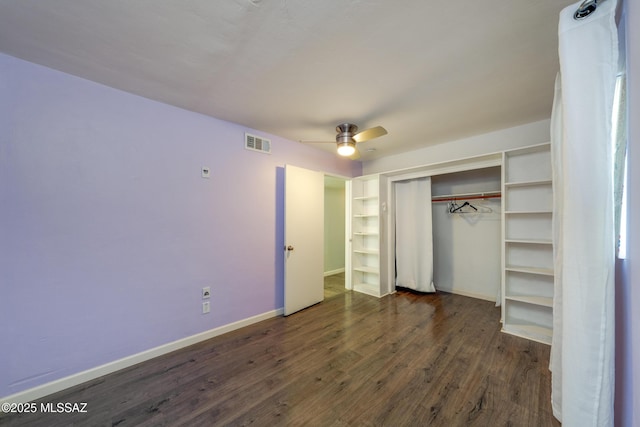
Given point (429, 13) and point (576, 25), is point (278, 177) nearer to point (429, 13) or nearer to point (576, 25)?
point (429, 13)

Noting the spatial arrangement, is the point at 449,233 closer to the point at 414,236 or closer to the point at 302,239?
the point at 414,236

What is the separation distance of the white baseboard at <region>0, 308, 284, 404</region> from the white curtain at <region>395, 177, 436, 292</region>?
283 centimetres

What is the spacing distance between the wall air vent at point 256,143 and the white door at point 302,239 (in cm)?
37

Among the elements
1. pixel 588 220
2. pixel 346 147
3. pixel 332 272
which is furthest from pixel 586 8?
pixel 332 272

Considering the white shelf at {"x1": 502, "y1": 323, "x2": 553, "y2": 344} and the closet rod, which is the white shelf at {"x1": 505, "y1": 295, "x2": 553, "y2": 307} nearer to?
the white shelf at {"x1": 502, "y1": 323, "x2": 553, "y2": 344}

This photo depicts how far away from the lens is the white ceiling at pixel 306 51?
4.33 feet

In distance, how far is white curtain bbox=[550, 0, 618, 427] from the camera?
891 mm

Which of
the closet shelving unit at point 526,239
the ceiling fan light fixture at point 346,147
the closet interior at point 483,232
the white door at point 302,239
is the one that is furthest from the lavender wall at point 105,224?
the closet shelving unit at point 526,239

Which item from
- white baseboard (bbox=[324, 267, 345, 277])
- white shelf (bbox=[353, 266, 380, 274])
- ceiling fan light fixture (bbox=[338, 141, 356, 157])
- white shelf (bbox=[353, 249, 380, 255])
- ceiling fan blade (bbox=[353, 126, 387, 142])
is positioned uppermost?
ceiling fan blade (bbox=[353, 126, 387, 142])

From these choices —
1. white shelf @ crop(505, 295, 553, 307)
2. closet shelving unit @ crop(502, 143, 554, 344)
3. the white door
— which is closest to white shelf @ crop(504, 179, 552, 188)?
closet shelving unit @ crop(502, 143, 554, 344)

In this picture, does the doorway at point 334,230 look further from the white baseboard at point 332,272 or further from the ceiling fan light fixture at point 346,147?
the ceiling fan light fixture at point 346,147

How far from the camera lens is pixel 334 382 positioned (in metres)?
1.87

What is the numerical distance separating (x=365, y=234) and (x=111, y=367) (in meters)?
3.69

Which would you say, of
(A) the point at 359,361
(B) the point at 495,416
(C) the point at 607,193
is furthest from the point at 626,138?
(A) the point at 359,361
